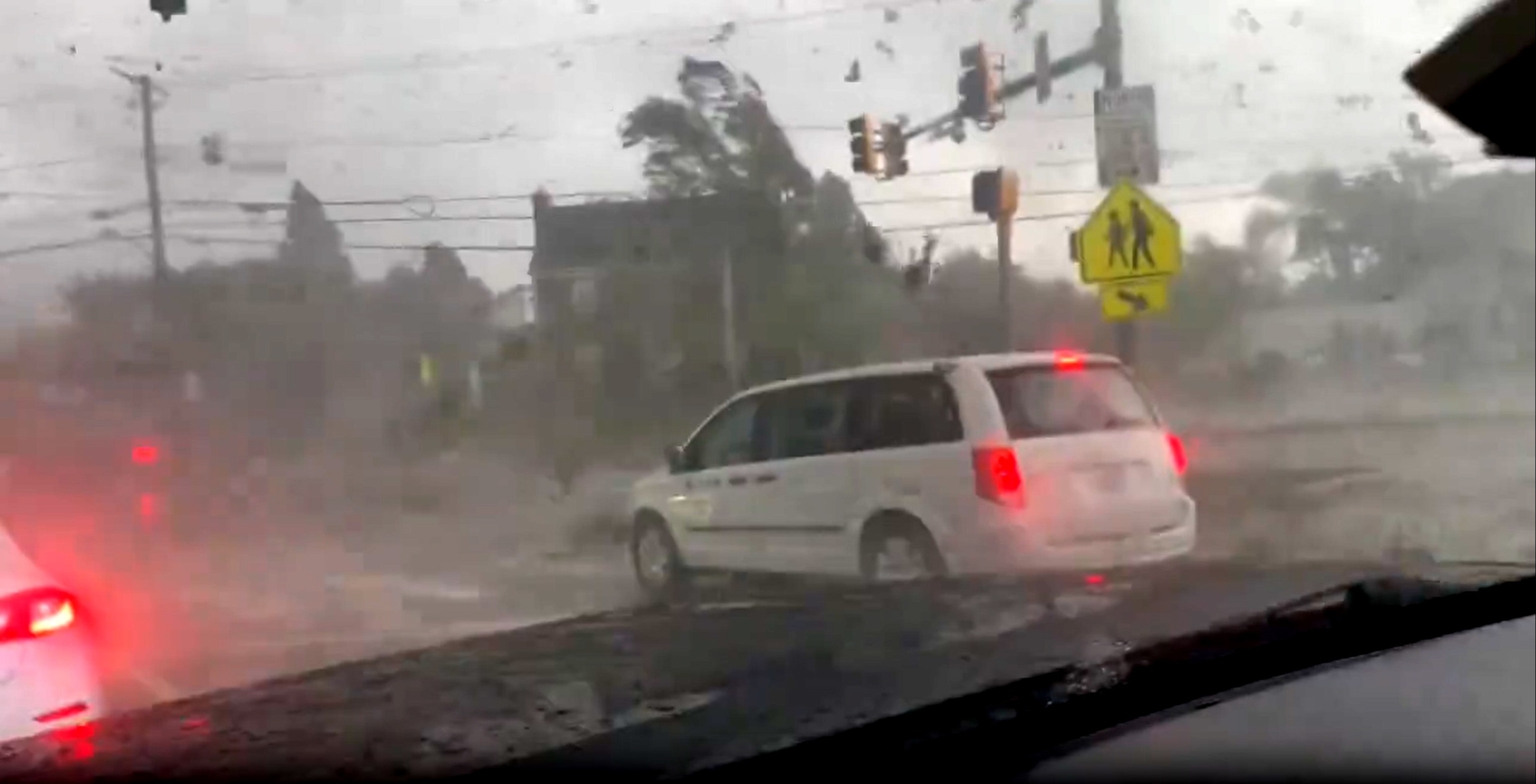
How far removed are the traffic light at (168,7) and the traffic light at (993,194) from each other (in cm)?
455

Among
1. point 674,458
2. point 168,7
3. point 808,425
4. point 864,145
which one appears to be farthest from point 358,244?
point 864,145

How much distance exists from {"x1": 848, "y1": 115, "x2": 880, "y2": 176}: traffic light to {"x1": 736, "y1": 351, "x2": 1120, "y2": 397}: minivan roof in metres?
1.21

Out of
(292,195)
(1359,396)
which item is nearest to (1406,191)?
Result: (1359,396)

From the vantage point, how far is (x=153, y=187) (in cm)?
683

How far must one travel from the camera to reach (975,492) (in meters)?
7.55

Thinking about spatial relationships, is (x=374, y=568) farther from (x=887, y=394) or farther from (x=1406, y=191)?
(x=1406, y=191)

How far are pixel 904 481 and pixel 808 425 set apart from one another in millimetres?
543

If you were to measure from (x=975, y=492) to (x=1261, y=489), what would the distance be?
4098 mm

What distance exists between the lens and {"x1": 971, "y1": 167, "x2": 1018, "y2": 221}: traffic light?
9.23 meters

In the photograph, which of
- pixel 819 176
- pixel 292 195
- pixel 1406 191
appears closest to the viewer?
pixel 292 195

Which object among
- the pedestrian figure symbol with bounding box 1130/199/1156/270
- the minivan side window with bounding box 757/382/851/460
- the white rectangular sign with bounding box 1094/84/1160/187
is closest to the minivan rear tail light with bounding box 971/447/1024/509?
the minivan side window with bounding box 757/382/851/460

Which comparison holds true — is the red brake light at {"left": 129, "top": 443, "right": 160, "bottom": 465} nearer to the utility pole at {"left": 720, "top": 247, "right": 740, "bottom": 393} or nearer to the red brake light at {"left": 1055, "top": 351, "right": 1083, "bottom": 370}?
the utility pole at {"left": 720, "top": 247, "right": 740, "bottom": 393}

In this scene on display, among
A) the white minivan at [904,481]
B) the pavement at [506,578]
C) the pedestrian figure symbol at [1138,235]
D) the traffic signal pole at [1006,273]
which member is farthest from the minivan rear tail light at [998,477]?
the pedestrian figure symbol at [1138,235]

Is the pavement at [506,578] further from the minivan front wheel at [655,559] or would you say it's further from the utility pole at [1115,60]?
the utility pole at [1115,60]
